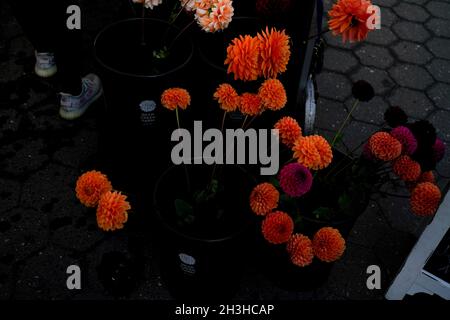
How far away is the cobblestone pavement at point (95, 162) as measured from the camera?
1.91m

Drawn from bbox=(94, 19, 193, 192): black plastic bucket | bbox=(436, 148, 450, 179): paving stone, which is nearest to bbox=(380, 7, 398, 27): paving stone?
bbox=(436, 148, 450, 179): paving stone

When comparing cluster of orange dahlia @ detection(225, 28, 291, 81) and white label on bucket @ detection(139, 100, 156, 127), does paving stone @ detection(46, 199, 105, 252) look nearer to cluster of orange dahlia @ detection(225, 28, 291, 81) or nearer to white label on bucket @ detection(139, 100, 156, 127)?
white label on bucket @ detection(139, 100, 156, 127)

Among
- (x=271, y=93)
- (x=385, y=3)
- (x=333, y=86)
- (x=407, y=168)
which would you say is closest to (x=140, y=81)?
(x=271, y=93)

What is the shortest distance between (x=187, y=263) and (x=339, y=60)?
6.66 feet

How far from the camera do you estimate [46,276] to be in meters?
1.86

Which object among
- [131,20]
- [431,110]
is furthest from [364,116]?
[131,20]

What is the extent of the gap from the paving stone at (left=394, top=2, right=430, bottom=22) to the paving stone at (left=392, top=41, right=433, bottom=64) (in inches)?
13.5

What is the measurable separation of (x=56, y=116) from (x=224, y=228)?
1417 mm

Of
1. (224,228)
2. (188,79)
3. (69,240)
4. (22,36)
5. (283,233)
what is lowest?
(69,240)

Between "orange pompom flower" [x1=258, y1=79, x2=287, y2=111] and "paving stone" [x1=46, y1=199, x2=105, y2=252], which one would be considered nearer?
"orange pompom flower" [x1=258, y1=79, x2=287, y2=111]

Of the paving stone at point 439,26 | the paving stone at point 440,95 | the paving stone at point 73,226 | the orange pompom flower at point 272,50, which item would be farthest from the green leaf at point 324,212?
the paving stone at point 439,26

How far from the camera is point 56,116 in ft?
8.20

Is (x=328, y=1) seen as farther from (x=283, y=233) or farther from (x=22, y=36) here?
(x=283, y=233)

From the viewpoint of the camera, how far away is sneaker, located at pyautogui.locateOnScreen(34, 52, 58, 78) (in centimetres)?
257
